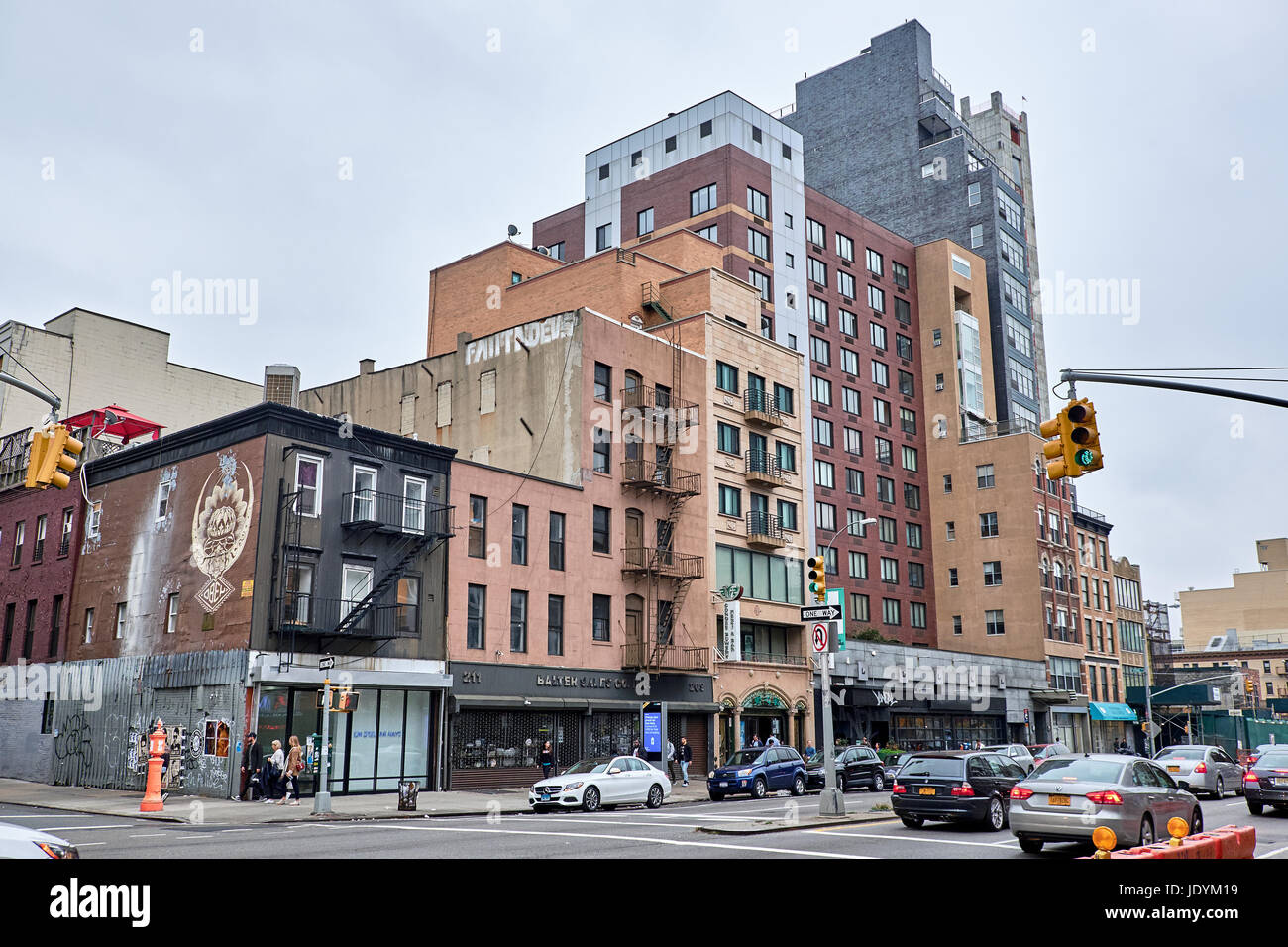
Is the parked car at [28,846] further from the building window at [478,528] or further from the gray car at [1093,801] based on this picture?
the building window at [478,528]

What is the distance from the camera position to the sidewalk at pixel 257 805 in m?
25.9

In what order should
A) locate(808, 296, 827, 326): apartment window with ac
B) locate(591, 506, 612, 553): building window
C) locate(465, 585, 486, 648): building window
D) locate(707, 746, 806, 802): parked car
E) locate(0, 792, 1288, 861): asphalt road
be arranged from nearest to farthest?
locate(0, 792, 1288, 861): asphalt road < locate(707, 746, 806, 802): parked car < locate(465, 585, 486, 648): building window < locate(591, 506, 612, 553): building window < locate(808, 296, 827, 326): apartment window with ac

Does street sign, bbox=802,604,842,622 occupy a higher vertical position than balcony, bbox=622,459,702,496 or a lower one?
lower

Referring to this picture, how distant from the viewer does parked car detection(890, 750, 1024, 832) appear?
20.3 meters

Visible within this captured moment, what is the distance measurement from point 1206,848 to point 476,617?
100ft

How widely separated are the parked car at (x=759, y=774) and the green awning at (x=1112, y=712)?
50307 millimetres

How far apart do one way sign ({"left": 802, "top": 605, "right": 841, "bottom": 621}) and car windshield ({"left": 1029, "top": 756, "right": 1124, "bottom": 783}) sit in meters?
7.64

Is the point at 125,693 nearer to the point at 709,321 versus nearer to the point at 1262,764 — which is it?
the point at 709,321

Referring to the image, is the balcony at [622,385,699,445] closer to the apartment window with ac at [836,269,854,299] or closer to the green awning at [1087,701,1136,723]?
the apartment window with ac at [836,269,854,299]

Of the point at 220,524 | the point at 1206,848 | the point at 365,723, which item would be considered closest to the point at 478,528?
the point at 365,723

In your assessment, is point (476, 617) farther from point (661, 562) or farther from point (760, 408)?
point (760, 408)

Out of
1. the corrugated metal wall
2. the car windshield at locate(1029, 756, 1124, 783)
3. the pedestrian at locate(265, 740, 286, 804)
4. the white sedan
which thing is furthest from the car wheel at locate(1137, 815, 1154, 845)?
the corrugated metal wall

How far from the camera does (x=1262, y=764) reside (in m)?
24.7
